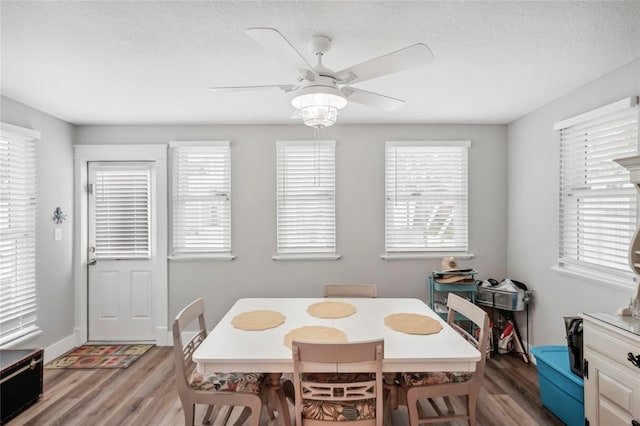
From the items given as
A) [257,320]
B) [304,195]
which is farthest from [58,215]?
[257,320]

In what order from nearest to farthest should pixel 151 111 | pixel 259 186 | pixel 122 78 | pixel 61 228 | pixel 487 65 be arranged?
pixel 487 65 → pixel 122 78 → pixel 151 111 → pixel 61 228 → pixel 259 186

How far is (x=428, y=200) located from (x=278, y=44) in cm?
276

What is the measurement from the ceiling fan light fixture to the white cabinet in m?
1.90

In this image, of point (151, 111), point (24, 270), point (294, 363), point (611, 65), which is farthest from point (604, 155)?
point (24, 270)

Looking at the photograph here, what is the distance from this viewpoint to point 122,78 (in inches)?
→ 96.6

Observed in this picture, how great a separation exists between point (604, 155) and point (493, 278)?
1.74 m

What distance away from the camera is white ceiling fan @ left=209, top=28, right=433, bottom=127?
146 centimetres

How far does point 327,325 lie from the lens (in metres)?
2.13

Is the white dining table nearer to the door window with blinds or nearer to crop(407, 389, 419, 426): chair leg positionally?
crop(407, 389, 419, 426): chair leg

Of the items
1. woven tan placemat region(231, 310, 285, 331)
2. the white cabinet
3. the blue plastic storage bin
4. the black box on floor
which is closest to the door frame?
the black box on floor

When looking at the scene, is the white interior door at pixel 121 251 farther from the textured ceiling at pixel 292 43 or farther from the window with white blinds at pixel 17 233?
the textured ceiling at pixel 292 43

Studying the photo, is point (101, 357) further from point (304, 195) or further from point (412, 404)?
point (412, 404)

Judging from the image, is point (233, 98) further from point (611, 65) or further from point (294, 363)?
point (611, 65)

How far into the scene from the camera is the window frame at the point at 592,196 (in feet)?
7.39
